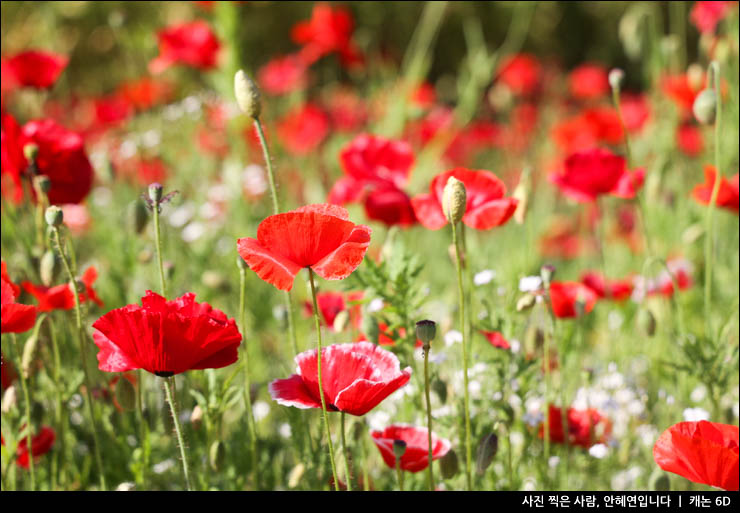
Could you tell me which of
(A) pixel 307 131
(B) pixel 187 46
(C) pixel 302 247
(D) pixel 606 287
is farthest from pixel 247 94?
(A) pixel 307 131

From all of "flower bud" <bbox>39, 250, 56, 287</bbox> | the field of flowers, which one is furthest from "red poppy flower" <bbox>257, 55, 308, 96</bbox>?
"flower bud" <bbox>39, 250, 56, 287</bbox>

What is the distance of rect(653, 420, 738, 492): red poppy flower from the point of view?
3.35ft

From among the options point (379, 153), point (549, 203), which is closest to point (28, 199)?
point (379, 153)

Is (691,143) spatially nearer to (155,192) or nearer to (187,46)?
(187,46)

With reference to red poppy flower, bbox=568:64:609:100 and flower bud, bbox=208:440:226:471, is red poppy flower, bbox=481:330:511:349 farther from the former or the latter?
red poppy flower, bbox=568:64:609:100

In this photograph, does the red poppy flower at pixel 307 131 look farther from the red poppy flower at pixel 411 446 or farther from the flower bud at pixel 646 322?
the red poppy flower at pixel 411 446

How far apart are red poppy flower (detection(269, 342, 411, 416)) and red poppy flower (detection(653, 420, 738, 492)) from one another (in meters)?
0.36

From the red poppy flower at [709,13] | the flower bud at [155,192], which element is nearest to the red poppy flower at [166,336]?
the flower bud at [155,192]

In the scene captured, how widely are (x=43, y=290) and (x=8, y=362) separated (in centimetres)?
19

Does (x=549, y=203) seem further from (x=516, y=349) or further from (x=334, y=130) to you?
(x=516, y=349)

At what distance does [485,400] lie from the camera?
1.70 meters

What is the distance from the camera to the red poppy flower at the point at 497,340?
1.48m

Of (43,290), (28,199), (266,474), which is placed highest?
(28,199)

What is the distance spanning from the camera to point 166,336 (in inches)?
41.0
